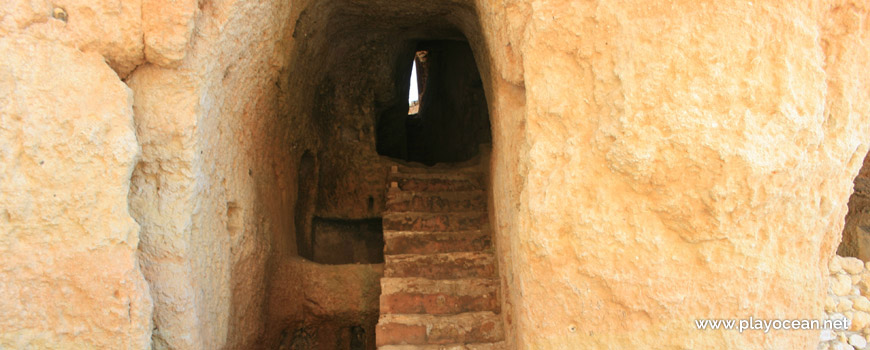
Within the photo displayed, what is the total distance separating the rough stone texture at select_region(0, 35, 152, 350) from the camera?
1.58 metres

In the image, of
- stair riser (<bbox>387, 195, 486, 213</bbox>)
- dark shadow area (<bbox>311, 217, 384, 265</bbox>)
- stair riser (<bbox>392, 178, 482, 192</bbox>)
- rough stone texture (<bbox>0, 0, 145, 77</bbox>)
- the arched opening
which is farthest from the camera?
dark shadow area (<bbox>311, 217, 384, 265</bbox>)

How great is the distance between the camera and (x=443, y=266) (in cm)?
288

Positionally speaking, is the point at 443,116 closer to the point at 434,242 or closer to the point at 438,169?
the point at 438,169

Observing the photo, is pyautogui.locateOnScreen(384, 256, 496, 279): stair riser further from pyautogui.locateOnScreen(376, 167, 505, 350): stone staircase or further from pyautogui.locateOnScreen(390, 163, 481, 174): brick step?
pyautogui.locateOnScreen(390, 163, 481, 174): brick step

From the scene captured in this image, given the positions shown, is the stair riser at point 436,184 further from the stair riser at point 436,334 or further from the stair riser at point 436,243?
the stair riser at point 436,334

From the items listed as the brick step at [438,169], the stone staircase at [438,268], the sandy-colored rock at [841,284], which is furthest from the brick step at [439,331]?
the brick step at [438,169]

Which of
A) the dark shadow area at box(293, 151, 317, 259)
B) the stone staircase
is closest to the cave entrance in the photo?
the stone staircase

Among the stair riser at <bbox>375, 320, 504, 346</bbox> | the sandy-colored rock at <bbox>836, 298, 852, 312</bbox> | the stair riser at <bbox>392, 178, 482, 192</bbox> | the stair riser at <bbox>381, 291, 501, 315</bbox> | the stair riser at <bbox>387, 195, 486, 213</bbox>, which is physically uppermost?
the stair riser at <bbox>392, 178, 482, 192</bbox>

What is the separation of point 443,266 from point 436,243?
0.65ft

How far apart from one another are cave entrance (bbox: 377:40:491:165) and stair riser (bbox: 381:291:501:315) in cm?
217

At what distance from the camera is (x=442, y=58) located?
6.77 m

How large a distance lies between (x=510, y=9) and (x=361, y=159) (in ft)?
7.69

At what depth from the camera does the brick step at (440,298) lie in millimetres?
2637

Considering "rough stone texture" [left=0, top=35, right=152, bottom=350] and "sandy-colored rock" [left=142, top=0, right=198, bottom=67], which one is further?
"sandy-colored rock" [left=142, top=0, right=198, bottom=67]
